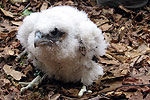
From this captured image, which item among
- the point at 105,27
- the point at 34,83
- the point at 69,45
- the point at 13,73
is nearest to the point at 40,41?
the point at 69,45

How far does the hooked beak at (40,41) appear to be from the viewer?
9.92 feet

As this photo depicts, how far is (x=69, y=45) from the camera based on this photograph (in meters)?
3.15

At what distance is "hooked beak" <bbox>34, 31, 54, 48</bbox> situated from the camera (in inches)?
119

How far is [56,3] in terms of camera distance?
593cm

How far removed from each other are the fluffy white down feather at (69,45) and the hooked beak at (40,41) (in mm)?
67

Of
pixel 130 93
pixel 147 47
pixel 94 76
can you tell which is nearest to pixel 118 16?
pixel 147 47

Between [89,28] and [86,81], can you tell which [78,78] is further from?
[89,28]

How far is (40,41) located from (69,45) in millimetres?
404

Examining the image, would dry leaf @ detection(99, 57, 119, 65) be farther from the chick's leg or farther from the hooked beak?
the hooked beak

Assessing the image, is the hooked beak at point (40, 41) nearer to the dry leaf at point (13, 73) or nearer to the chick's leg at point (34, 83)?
the chick's leg at point (34, 83)

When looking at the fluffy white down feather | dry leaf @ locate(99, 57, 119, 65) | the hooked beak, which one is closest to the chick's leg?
the fluffy white down feather

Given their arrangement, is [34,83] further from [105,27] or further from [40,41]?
[105,27]

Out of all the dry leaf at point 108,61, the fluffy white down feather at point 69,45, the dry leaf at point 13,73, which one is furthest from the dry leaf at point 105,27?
the dry leaf at point 13,73

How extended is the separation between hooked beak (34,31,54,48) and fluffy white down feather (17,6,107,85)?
0.22 ft
